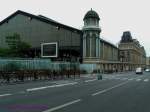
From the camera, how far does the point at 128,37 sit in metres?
162

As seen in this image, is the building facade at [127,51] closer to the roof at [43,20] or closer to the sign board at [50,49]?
the roof at [43,20]

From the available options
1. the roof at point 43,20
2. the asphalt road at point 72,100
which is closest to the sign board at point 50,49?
the roof at point 43,20

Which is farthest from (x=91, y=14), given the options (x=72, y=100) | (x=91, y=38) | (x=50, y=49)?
(x=72, y=100)

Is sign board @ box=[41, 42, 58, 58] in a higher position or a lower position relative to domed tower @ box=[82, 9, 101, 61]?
lower

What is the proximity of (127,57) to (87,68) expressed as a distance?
221 feet

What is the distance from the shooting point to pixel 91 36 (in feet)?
269

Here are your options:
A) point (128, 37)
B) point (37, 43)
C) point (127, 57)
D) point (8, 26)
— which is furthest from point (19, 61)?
point (128, 37)

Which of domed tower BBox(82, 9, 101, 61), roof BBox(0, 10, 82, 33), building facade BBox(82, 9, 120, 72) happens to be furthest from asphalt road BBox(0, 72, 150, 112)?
roof BBox(0, 10, 82, 33)

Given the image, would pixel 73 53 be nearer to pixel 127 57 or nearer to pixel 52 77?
pixel 52 77

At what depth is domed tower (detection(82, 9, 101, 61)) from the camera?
3216 inches

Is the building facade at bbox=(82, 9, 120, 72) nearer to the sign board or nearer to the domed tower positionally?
the domed tower

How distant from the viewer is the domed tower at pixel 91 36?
268ft

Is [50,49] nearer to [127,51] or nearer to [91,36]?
[91,36]

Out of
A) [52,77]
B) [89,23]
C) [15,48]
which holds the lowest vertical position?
[52,77]
